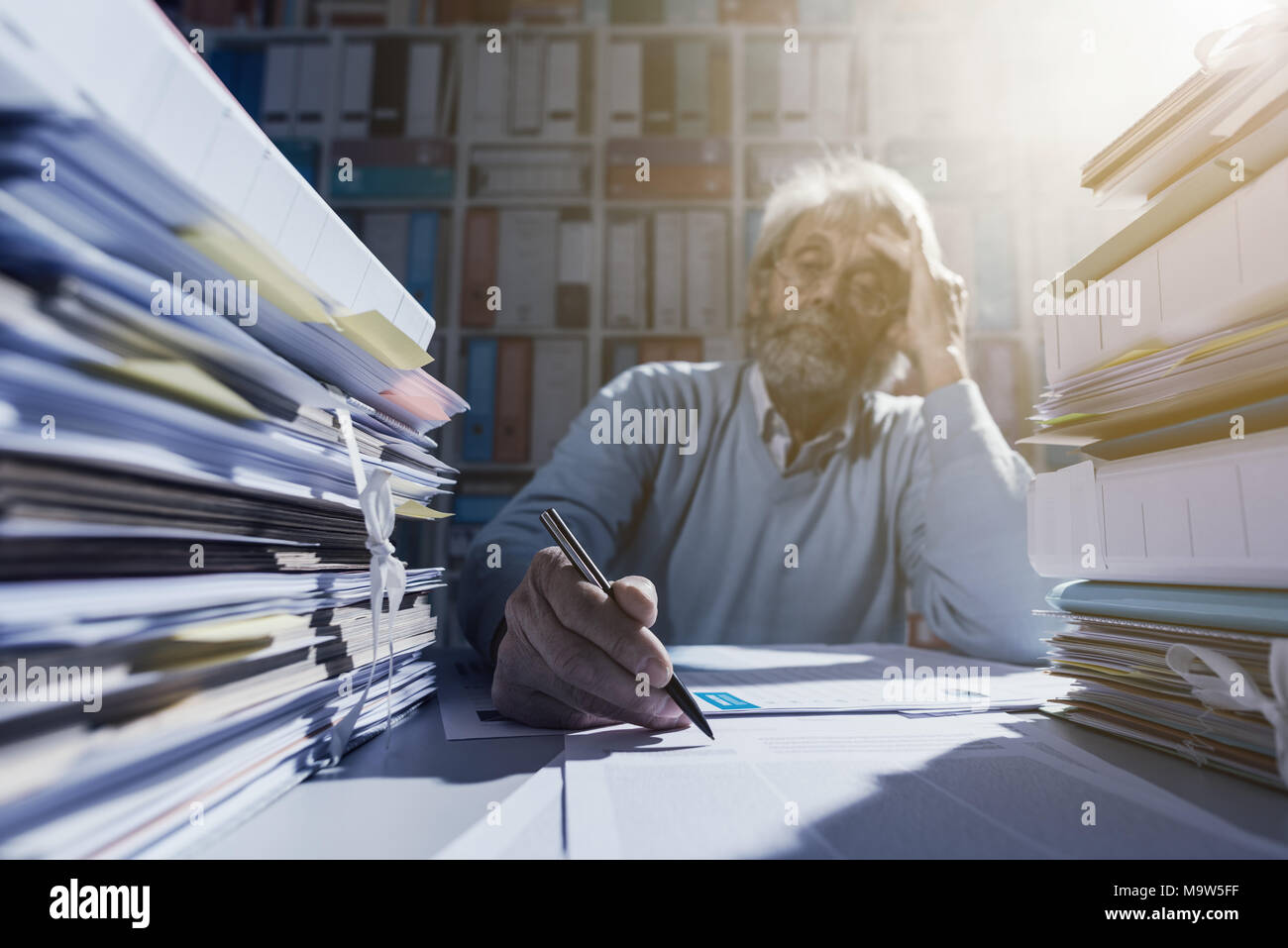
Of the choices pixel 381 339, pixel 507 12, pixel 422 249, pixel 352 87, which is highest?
pixel 507 12

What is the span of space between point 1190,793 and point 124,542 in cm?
47

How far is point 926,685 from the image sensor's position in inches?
24.1

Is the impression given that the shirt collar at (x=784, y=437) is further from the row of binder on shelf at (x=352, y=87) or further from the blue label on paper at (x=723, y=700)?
the row of binder on shelf at (x=352, y=87)

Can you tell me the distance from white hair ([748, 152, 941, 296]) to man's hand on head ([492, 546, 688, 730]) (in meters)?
1.30

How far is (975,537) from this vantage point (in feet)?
3.65

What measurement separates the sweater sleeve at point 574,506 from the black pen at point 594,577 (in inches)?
11.1

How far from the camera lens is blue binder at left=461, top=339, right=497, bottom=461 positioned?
75.5 inches

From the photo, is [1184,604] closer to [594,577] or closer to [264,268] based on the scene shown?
[594,577]

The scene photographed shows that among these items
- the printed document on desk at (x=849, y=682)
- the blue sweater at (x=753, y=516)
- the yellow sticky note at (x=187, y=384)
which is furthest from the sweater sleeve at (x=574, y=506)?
the yellow sticky note at (x=187, y=384)

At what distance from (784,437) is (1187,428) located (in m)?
1.06

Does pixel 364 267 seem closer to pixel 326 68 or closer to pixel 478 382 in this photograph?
pixel 478 382

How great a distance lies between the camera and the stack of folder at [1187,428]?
0.32 meters

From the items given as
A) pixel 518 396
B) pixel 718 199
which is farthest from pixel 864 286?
pixel 518 396

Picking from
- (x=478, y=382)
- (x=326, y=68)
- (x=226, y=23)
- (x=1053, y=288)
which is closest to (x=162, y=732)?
(x=1053, y=288)
